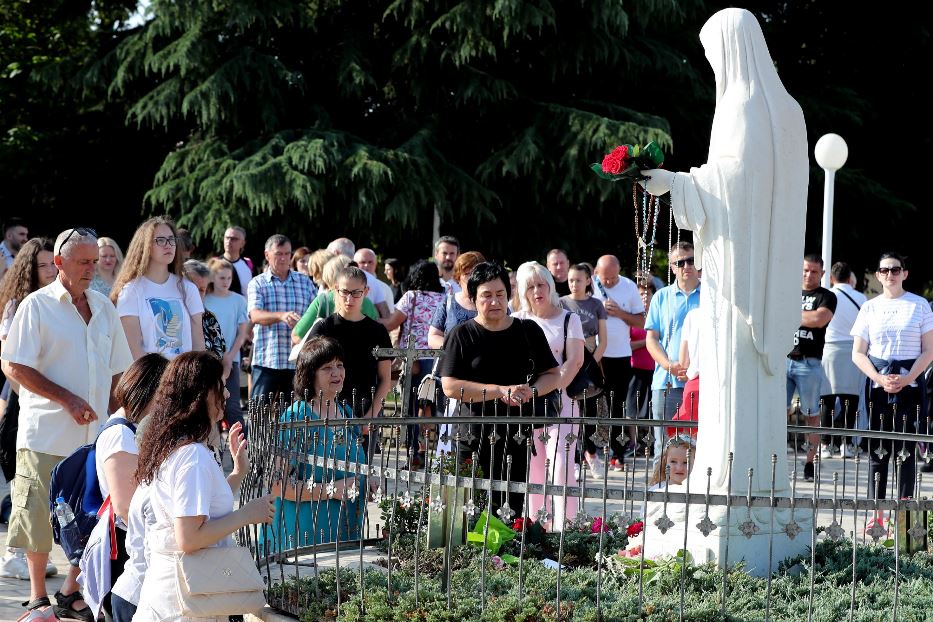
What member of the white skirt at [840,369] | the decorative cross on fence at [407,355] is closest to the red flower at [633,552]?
the decorative cross on fence at [407,355]

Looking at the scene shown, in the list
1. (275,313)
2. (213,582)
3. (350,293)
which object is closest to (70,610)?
(213,582)

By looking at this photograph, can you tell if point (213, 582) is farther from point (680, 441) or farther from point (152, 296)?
point (152, 296)

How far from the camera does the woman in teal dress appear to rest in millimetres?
5309

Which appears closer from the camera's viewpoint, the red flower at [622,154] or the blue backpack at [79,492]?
the blue backpack at [79,492]

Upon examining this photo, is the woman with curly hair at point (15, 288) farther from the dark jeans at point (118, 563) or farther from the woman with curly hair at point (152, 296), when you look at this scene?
the dark jeans at point (118, 563)

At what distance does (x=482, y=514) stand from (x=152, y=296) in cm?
279

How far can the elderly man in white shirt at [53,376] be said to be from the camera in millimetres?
6223

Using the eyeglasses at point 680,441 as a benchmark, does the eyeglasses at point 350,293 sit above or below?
above

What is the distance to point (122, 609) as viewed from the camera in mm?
4559

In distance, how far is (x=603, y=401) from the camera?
6.58 meters

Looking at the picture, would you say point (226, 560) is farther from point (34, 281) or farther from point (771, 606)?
point (34, 281)

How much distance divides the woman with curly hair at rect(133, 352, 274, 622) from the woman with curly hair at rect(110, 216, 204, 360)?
11.3 ft

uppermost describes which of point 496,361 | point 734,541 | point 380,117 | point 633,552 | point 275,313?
point 380,117

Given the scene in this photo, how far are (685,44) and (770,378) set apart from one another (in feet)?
52.3
